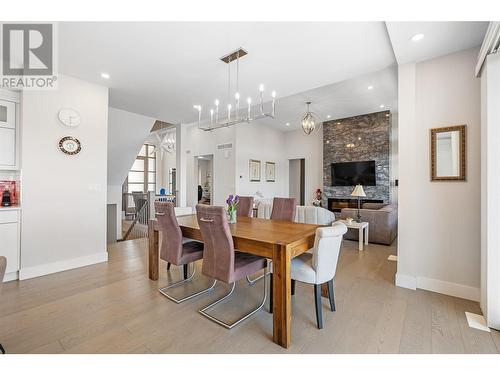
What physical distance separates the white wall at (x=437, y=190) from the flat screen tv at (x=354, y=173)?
15.2 ft

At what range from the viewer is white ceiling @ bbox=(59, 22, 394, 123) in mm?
2285

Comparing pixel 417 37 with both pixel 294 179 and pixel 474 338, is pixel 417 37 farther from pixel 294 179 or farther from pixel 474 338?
pixel 294 179

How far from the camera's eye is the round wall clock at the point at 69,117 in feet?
10.5

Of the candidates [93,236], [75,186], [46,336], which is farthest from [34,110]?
[46,336]

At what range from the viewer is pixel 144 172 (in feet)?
37.4

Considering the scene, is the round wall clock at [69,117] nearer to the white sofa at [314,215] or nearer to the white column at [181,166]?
the white column at [181,166]

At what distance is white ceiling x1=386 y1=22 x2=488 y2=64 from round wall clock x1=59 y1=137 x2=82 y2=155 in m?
4.07

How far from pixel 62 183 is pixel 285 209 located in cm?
319

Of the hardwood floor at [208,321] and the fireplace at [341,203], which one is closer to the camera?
the hardwood floor at [208,321]

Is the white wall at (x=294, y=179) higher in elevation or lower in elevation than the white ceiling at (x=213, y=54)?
lower

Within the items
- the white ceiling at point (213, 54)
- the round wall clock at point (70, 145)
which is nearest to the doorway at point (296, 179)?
the white ceiling at point (213, 54)

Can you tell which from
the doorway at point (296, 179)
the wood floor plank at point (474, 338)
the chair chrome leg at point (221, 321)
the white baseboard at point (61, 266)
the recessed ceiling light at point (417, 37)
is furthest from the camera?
the doorway at point (296, 179)
